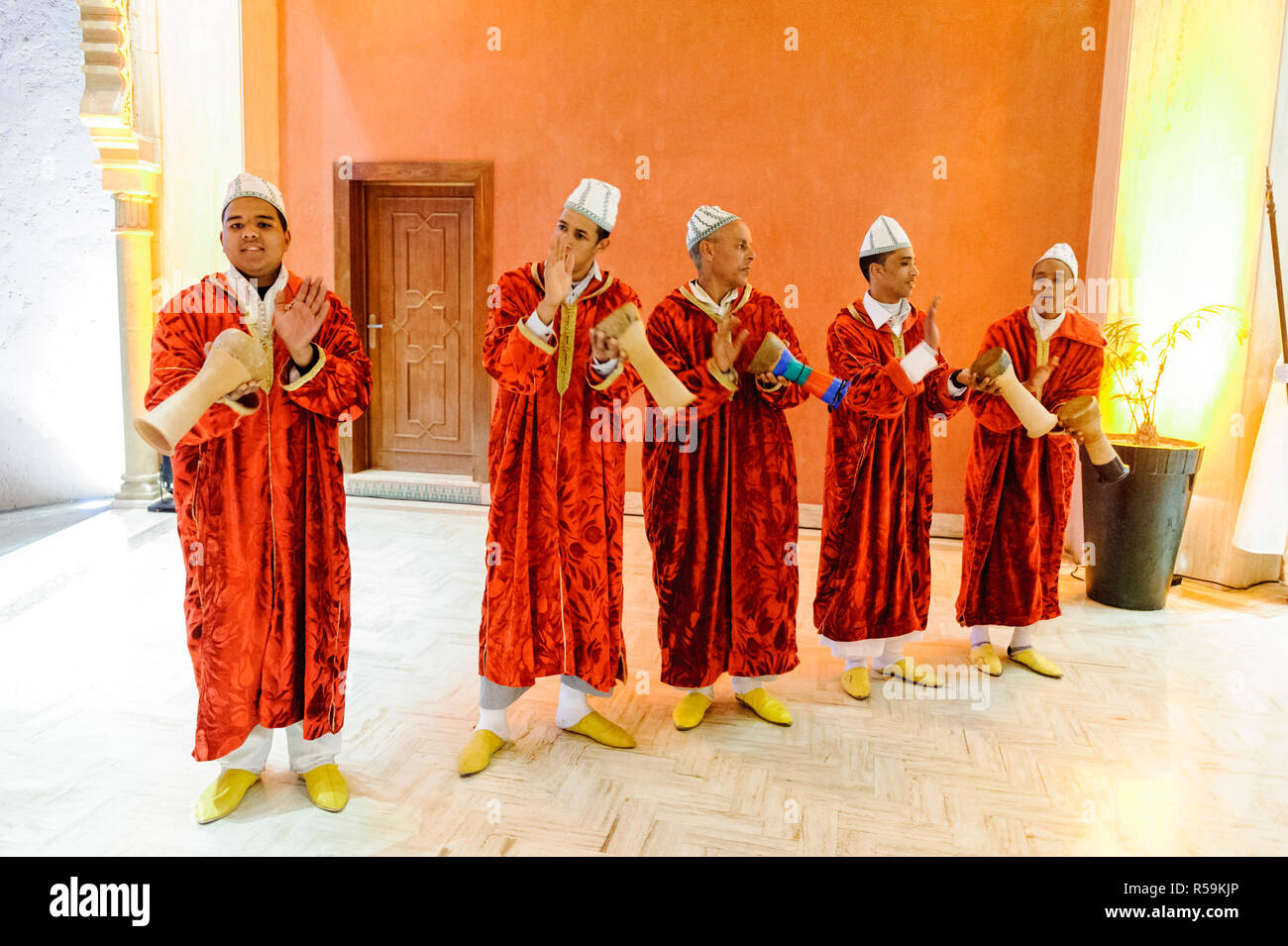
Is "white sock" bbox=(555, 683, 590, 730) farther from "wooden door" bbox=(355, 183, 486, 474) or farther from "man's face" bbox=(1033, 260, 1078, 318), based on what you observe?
"wooden door" bbox=(355, 183, 486, 474)

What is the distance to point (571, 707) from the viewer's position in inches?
124

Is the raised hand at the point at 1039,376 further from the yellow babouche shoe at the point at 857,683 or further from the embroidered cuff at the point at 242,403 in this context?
the embroidered cuff at the point at 242,403

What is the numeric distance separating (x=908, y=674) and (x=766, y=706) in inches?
28.2

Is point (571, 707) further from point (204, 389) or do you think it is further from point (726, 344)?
point (204, 389)

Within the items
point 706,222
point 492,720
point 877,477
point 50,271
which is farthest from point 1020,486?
point 50,271

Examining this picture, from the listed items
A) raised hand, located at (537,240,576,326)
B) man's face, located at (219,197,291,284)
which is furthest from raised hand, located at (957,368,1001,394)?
man's face, located at (219,197,291,284)

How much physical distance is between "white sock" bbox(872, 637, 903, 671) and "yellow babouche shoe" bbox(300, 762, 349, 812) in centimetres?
201

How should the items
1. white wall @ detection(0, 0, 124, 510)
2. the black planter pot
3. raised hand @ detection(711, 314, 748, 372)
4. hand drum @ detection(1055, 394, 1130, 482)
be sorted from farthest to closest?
white wall @ detection(0, 0, 124, 510) → the black planter pot → hand drum @ detection(1055, 394, 1130, 482) → raised hand @ detection(711, 314, 748, 372)

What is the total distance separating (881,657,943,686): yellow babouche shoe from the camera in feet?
12.1

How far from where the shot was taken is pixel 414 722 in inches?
128

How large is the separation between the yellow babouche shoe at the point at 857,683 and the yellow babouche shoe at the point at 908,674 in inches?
6.3

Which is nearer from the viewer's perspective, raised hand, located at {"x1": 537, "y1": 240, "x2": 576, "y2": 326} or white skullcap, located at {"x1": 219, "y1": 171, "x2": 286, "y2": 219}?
white skullcap, located at {"x1": 219, "y1": 171, "x2": 286, "y2": 219}

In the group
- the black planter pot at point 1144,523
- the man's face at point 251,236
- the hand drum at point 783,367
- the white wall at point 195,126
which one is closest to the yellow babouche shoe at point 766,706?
the hand drum at point 783,367

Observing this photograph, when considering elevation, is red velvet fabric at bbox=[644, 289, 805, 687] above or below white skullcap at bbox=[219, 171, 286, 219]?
below
